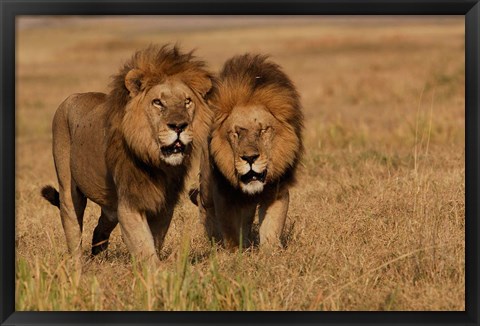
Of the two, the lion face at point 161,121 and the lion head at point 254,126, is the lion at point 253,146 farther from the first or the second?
the lion face at point 161,121

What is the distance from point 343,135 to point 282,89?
5.38 m

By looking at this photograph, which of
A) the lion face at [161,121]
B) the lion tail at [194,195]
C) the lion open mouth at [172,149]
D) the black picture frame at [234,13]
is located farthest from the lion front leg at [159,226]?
the black picture frame at [234,13]

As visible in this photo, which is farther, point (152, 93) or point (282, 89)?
point (282, 89)

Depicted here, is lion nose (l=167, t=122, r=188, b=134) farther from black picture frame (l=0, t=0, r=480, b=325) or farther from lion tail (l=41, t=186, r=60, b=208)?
lion tail (l=41, t=186, r=60, b=208)

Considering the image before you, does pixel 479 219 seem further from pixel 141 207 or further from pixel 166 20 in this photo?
pixel 166 20

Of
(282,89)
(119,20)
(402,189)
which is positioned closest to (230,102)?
(282,89)

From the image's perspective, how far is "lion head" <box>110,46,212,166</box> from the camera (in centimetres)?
502

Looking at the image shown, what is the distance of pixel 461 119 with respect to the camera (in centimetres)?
1173

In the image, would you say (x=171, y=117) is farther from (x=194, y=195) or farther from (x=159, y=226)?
(x=194, y=195)

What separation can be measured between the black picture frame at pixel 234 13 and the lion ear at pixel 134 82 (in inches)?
50.7

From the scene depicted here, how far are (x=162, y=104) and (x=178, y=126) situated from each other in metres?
0.20

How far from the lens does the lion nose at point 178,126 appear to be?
16.2 feet

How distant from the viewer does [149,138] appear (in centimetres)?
509

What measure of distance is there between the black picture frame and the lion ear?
4.23 ft
